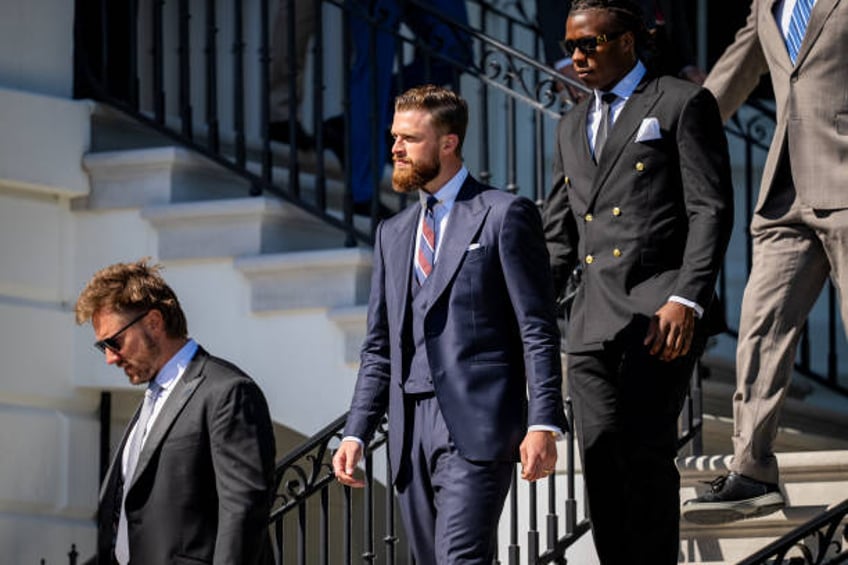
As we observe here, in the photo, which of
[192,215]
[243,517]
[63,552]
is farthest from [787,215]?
[63,552]

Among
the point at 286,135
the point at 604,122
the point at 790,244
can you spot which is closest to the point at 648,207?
the point at 604,122

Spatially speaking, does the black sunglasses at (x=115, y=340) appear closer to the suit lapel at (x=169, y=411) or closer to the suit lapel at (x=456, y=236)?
the suit lapel at (x=169, y=411)

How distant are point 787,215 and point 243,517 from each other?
2.27 meters

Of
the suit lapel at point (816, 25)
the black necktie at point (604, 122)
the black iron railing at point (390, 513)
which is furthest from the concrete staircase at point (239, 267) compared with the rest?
the black necktie at point (604, 122)

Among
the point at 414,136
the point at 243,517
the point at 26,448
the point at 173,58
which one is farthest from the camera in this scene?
the point at 173,58

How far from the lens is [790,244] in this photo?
736 centimetres

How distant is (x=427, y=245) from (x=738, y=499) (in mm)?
1466

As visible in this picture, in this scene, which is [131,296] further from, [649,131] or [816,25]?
[816,25]

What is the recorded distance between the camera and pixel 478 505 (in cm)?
620

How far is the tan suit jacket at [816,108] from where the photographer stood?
23.9ft

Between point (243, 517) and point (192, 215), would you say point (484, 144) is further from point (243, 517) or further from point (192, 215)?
point (243, 517)

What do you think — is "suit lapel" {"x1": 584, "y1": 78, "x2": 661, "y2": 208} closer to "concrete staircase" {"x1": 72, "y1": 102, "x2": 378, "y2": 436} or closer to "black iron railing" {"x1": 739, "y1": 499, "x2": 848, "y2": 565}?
"black iron railing" {"x1": 739, "y1": 499, "x2": 848, "y2": 565}

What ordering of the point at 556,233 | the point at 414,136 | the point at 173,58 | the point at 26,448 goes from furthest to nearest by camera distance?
the point at 173,58
the point at 26,448
the point at 556,233
the point at 414,136

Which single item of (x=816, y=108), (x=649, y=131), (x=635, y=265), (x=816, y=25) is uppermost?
(x=816, y=25)
